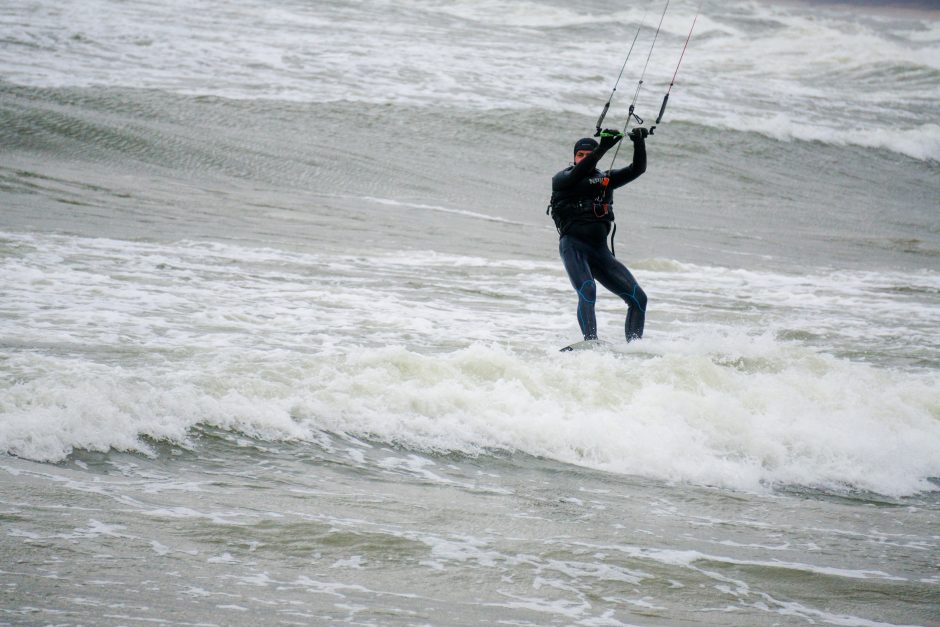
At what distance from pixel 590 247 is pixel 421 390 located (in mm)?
2566

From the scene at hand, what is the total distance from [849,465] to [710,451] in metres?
0.84

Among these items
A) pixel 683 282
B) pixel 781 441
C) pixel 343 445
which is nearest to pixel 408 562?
pixel 343 445

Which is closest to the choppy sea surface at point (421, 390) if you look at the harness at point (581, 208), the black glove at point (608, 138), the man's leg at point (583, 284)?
the man's leg at point (583, 284)

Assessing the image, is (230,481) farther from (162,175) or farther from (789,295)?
(162,175)

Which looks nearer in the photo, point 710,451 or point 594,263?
point 710,451

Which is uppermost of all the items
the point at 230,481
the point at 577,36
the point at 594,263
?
the point at 577,36

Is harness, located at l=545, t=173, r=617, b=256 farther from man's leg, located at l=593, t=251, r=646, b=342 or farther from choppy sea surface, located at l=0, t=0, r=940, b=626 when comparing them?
choppy sea surface, located at l=0, t=0, r=940, b=626

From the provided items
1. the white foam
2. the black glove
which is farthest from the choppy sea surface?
the black glove

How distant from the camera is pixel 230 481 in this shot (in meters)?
4.98

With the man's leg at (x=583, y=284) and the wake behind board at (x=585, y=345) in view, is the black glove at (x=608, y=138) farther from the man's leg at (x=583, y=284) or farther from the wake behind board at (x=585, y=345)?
the wake behind board at (x=585, y=345)

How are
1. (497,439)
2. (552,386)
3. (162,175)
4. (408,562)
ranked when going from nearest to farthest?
(408,562), (497,439), (552,386), (162,175)

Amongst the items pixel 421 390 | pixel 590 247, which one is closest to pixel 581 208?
pixel 590 247

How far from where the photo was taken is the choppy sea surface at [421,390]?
160 inches

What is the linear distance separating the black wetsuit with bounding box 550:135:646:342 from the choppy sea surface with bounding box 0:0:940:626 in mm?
444
